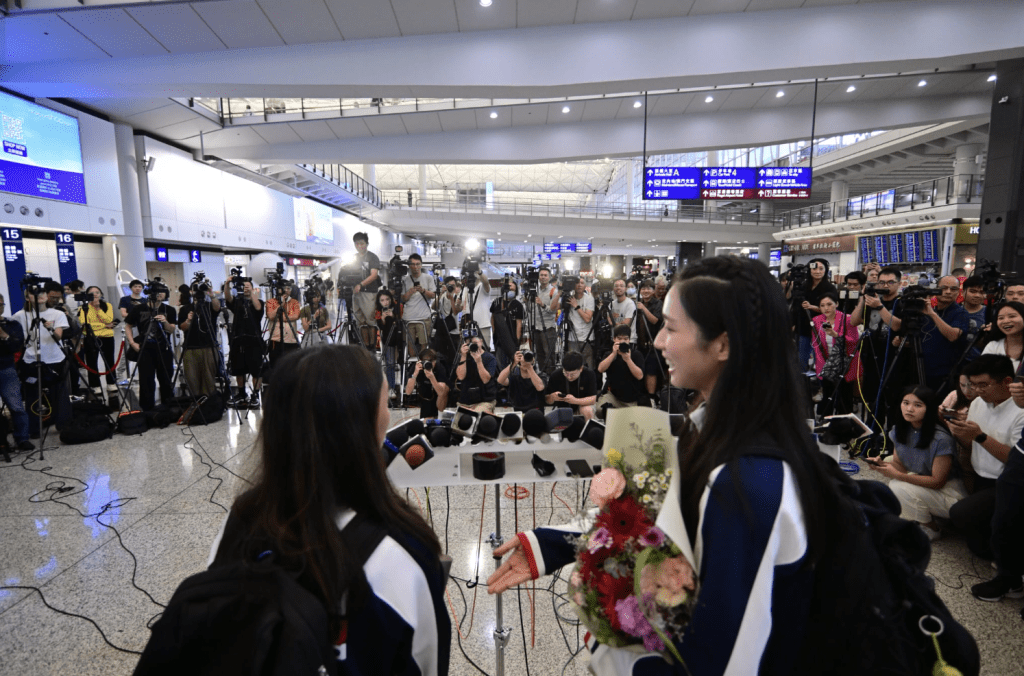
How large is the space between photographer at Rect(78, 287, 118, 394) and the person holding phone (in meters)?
7.91

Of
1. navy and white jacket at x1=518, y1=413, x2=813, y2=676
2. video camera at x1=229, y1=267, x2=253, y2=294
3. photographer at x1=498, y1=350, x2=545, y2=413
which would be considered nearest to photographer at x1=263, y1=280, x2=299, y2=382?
video camera at x1=229, y1=267, x2=253, y2=294

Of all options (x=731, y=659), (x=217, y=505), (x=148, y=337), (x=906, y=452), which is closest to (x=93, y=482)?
(x=217, y=505)

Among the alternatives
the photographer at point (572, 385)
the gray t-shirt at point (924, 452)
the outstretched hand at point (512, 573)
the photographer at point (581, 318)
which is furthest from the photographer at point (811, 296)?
the outstretched hand at point (512, 573)

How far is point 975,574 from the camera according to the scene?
2598mm

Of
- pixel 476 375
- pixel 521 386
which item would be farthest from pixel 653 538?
pixel 476 375

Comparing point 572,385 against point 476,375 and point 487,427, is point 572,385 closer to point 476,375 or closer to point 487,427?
point 476,375

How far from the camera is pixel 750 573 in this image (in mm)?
720

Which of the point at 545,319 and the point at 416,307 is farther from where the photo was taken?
the point at 545,319

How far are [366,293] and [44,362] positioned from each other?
3314 mm

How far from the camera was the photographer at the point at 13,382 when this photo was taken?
448 cm

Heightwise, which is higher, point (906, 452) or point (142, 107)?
point (142, 107)

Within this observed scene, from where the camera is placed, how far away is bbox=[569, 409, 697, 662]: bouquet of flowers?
80cm

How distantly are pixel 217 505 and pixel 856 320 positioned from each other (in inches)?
224

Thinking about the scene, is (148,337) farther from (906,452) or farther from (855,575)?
(906,452)
